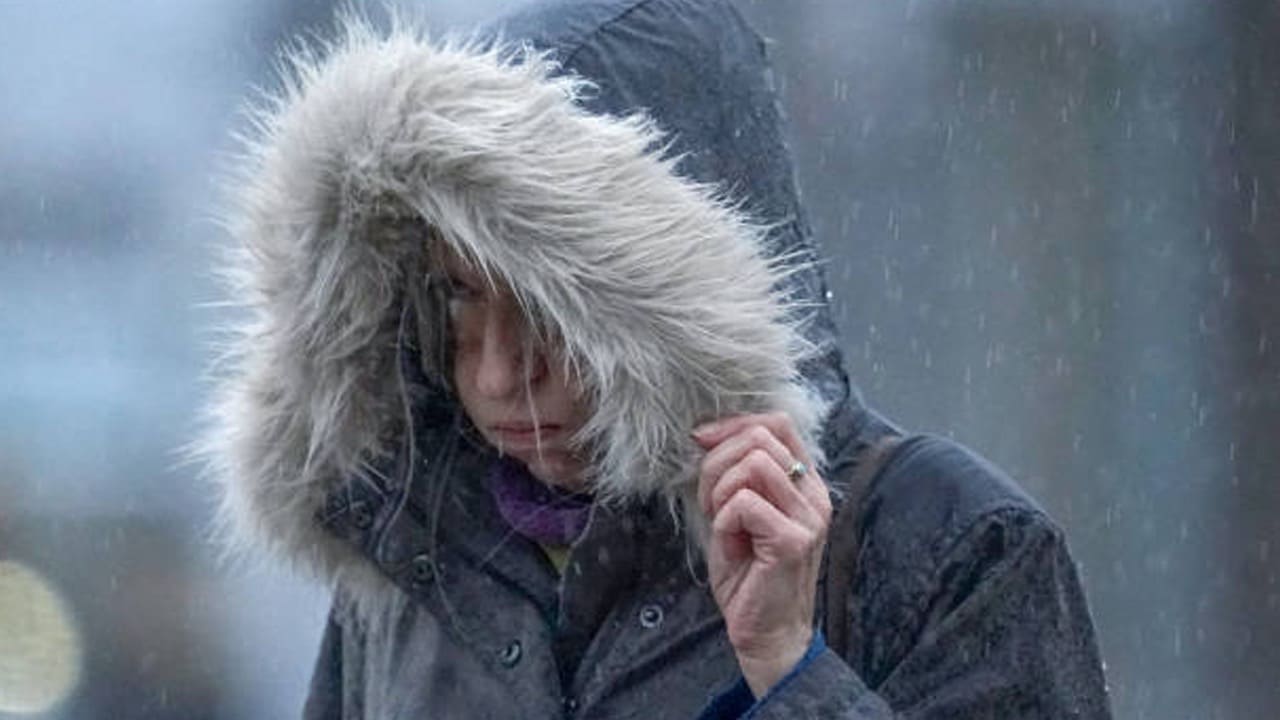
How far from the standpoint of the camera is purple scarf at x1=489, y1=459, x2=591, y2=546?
2666mm

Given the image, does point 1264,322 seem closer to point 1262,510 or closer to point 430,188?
point 1262,510

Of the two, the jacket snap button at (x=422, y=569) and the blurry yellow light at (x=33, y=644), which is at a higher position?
the jacket snap button at (x=422, y=569)

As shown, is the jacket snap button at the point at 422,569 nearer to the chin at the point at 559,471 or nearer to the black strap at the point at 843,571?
the chin at the point at 559,471

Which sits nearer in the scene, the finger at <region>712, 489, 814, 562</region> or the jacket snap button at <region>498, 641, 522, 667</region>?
the finger at <region>712, 489, 814, 562</region>

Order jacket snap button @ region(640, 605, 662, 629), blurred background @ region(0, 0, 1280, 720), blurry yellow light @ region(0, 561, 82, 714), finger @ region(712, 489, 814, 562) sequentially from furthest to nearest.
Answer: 1. blurred background @ region(0, 0, 1280, 720)
2. blurry yellow light @ region(0, 561, 82, 714)
3. jacket snap button @ region(640, 605, 662, 629)
4. finger @ region(712, 489, 814, 562)

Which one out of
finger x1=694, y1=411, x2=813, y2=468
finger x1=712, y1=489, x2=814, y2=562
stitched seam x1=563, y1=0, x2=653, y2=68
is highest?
stitched seam x1=563, y1=0, x2=653, y2=68

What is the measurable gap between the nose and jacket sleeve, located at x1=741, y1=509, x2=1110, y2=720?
39 centimetres

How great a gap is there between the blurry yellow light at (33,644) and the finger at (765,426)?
346 centimetres

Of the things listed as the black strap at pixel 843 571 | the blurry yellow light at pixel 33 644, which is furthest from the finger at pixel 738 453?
the blurry yellow light at pixel 33 644

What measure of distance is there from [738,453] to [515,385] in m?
0.28

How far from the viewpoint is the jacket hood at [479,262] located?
2.52m

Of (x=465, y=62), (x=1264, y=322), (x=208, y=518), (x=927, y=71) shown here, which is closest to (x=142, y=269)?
(x=208, y=518)

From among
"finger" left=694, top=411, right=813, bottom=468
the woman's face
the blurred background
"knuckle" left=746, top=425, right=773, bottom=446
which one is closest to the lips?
the woman's face

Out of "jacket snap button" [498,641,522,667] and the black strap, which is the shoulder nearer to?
the black strap
